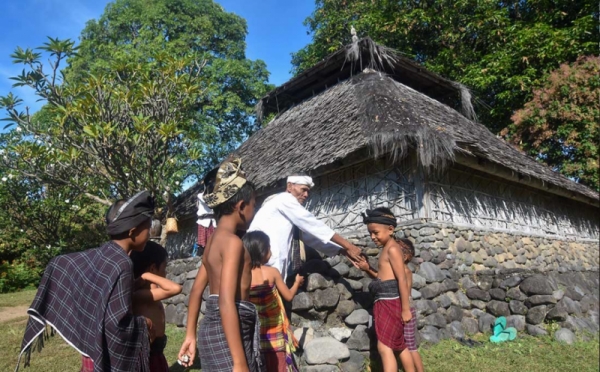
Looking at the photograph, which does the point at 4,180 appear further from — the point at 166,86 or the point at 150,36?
the point at 150,36

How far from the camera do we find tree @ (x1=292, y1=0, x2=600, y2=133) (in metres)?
15.1

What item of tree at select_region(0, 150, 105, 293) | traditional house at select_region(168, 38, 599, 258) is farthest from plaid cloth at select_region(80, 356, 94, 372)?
tree at select_region(0, 150, 105, 293)

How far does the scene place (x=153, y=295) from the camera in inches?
109

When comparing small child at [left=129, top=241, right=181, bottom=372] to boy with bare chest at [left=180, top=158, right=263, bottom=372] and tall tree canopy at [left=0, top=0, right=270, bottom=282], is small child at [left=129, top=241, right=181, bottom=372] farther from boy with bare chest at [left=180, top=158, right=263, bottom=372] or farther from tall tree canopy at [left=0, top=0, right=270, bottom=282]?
tall tree canopy at [left=0, top=0, right=270, bottom=282]

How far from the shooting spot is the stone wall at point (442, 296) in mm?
4738

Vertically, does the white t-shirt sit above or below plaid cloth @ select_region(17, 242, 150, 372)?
above

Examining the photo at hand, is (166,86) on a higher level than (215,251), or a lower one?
higher

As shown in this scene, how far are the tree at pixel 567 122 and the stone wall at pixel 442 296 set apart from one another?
6.00m

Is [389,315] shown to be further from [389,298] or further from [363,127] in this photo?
[363,127]

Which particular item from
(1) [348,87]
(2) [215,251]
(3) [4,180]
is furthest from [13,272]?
(2) [215,251]

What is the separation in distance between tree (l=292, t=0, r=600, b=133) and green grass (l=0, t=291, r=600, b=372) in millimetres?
11654

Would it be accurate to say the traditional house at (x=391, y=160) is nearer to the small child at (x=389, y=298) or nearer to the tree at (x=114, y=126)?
the tree at (x=114, y=126)

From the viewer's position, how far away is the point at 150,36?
1947 centimetres

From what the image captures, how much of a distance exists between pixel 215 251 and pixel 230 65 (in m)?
18.5
